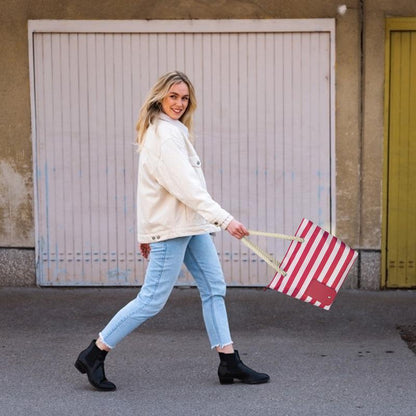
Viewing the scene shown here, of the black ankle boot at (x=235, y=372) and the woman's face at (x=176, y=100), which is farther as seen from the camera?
the black ankle boot at (x=235, y=372)

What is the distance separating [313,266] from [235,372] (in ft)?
2.65

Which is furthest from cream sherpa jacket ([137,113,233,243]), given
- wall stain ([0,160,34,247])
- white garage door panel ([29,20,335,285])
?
wall stain ([0,160,34,247])

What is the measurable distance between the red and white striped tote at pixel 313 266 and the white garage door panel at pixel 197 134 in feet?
9.30

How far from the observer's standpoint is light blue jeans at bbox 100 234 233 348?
552cm

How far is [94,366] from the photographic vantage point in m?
5.62

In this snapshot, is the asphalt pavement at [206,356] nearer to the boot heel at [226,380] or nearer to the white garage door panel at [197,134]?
the boot heel at [226,380]

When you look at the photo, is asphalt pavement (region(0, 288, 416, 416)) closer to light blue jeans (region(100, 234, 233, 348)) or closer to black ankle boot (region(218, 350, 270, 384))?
black ankle boot (region(218, 350, 270, 384))

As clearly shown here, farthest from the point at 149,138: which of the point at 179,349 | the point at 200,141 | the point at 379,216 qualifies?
the point at 379,216

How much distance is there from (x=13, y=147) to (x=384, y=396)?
4.58 metres

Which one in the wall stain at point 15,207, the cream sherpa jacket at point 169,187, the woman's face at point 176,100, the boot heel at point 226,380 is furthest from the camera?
the wall stain at point 15,207

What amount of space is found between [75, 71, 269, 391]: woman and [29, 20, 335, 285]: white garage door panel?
9.32ft

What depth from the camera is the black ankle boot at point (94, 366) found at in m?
5.61

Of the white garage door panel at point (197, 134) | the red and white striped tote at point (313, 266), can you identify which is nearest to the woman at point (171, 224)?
the red and white striped tote at point (313, 266)

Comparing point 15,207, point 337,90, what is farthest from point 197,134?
point 15,207
